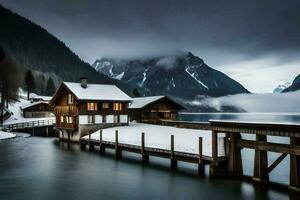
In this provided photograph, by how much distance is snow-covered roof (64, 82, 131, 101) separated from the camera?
63031 millimetres

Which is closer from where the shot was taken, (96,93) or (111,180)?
(111,180)

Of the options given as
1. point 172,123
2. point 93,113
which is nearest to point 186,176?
point 172,123

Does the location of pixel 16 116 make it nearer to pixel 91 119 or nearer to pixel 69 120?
pixel 69 120

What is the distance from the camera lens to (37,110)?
110 metres

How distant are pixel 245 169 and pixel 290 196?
13.1m

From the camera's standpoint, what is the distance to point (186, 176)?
3300cm

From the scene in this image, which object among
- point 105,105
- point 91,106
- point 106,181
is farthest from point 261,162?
point 105,105

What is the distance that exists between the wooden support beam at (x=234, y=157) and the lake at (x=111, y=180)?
1222mm

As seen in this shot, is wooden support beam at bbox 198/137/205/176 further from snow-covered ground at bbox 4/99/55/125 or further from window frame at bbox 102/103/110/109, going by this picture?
snow-covered ground at bbox 4/99/55/125

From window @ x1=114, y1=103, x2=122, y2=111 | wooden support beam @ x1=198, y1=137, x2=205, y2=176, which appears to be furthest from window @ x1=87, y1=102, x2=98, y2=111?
wooden support beam @ x1=198, y1=137, x2=205, y2=176

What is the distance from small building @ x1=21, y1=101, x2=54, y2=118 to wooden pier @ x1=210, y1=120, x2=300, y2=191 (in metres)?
88.8

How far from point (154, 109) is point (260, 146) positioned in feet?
173

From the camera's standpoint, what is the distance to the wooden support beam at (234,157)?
2953 centimetres

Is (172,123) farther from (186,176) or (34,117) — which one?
(34,117)
